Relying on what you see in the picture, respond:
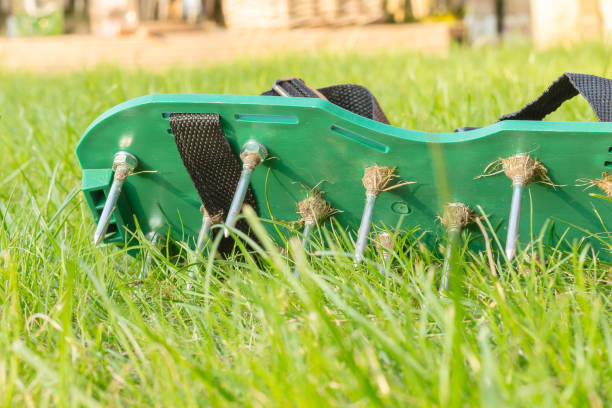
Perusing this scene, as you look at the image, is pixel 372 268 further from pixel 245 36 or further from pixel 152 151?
pixel 245 36

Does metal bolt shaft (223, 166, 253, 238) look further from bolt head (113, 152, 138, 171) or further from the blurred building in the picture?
the blurred building

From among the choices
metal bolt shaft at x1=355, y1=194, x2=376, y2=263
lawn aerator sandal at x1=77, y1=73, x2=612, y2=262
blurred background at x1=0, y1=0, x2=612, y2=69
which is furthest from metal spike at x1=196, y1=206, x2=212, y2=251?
blurred background at x1=0, y1=0, x2=612, y2=69

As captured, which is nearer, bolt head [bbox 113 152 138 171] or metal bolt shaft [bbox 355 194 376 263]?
metal bolt shaft [bbox 355 194 376 263]

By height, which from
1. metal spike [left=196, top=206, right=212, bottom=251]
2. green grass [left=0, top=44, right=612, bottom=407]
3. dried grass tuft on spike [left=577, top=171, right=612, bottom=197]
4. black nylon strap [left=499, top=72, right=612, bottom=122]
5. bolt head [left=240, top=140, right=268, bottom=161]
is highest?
black nylon strap [left=499, top=72, right=612, bottom=122]

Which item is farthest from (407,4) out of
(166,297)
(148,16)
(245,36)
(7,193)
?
(166,297)

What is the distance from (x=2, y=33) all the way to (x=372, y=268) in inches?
367

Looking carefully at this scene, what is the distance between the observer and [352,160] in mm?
993

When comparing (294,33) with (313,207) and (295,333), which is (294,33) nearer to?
(313,207)

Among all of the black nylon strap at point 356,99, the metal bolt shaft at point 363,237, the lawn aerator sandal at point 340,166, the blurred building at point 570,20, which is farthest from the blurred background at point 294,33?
the metal bolt shaft at point 363,237

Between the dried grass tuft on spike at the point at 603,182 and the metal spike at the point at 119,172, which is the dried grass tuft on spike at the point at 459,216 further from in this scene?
the metal spike at the point at 119,172

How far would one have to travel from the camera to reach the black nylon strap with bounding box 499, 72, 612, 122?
102 centimetres

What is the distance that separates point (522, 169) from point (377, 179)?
23cm

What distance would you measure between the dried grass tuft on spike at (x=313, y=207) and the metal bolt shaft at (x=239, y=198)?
144 mm

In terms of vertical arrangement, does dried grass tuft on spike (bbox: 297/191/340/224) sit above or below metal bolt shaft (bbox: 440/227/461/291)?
above
